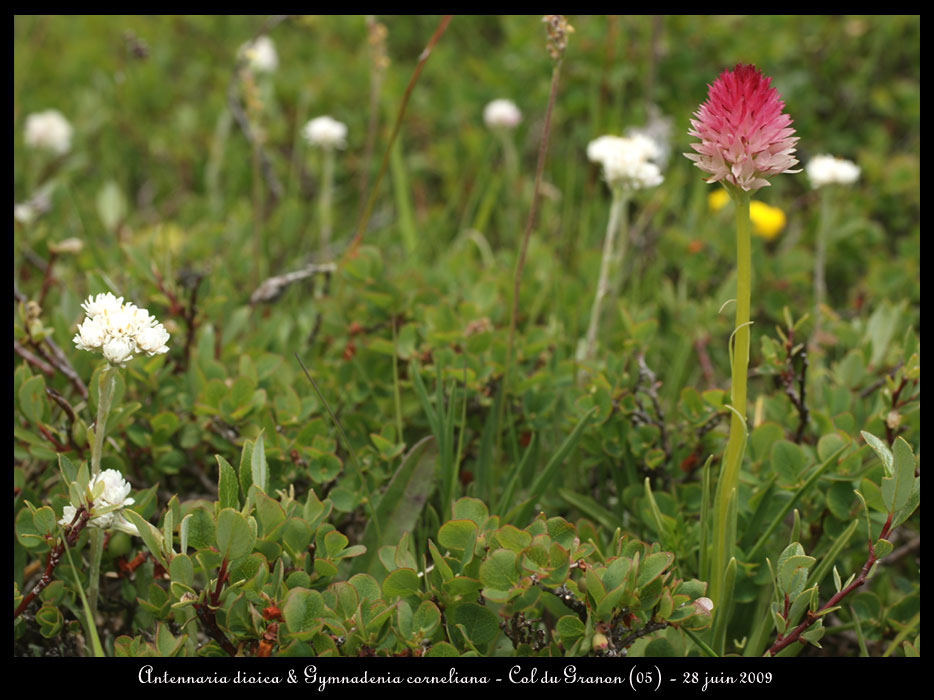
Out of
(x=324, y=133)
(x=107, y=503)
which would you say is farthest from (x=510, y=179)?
(x=107, y=503)

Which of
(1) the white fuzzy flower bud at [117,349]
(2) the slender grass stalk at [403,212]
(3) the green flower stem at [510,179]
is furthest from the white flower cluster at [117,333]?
(3) the green flower stem at [510,179]

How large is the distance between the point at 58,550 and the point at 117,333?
0.35 m

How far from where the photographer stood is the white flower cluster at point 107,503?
4.07 ft

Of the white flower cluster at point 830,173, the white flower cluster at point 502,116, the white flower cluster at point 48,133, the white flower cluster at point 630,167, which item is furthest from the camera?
the white flower cluster at point 48,133

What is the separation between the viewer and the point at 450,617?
4.28 ft

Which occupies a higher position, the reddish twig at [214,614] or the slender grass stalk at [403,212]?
the slender grass stalk at [403,212]

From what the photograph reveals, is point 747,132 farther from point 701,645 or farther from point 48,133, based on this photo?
point 48,133

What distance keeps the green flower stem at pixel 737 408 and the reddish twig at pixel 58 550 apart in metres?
0.92

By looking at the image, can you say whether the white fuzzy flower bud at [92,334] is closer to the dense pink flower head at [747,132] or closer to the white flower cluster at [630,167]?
the dense pink flower head at [747,132]

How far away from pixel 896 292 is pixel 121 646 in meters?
2.06

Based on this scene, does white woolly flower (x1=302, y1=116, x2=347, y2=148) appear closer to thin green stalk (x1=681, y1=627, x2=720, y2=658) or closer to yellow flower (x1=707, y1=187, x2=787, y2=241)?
yellow flower (x1=707, y1=187, x2=787, y2=241)

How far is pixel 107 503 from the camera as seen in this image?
125cm

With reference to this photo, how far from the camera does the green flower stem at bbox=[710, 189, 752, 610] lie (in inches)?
45.6
